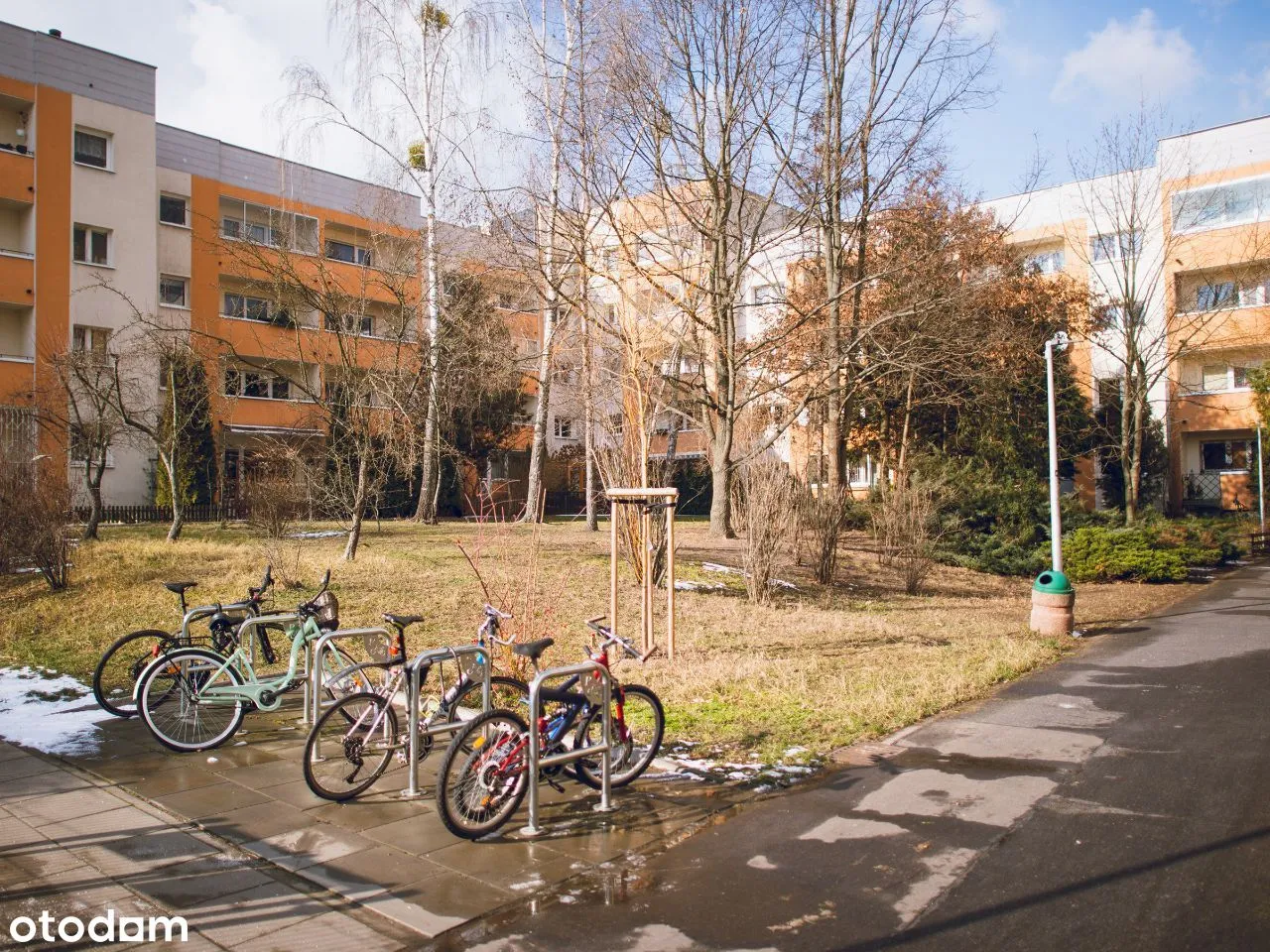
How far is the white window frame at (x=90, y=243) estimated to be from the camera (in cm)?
3044

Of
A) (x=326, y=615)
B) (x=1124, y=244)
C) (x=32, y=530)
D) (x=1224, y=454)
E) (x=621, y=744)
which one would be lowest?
(x=621, y=744)

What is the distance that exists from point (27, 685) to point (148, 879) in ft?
17.5

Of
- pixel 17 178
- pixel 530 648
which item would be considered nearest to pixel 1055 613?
pixel 530 648

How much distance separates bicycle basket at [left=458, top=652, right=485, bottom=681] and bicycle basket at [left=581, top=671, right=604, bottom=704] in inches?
27.1

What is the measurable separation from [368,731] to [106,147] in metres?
33.0

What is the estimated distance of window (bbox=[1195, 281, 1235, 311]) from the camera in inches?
1080

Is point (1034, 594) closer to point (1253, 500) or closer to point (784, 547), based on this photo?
point (784, 547)

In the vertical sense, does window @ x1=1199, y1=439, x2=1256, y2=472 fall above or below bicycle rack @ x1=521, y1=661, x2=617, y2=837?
above

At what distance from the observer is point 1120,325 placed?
3039 centimetres

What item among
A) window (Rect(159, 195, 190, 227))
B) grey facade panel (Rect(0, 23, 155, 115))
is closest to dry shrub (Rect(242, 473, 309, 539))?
A: window (Rect(159, 195, 190, 227))

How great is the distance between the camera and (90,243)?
30.9 meters

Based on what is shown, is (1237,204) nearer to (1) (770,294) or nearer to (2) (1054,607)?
(1) (770,294)

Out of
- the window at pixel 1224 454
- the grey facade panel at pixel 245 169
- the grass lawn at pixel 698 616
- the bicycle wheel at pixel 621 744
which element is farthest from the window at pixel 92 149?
the window at pixel 1224 454

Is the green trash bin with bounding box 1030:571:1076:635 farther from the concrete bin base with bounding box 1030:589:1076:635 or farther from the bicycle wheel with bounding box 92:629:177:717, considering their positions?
the bicycle wheel with bounding box 92:629:177:717
